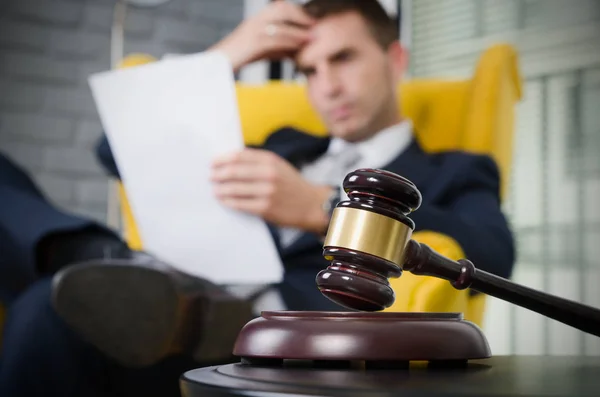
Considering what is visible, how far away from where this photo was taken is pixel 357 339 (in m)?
0.49

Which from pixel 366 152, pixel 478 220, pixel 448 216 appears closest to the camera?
pixel 448 216

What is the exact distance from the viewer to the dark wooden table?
375 millimetres

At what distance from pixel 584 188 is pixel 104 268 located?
1.39 metres

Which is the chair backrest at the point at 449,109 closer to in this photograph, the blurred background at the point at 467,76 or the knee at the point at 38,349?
the blurred background at the point at 467,76

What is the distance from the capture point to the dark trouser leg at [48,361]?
1126mm

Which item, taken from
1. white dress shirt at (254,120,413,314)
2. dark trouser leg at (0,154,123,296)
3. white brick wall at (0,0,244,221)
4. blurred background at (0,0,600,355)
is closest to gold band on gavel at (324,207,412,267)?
dark trouser leg at (0,154,123,296)

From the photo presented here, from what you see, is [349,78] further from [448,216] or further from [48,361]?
[48,361]

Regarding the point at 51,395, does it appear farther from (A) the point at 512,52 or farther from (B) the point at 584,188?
(B) the point at 584,188

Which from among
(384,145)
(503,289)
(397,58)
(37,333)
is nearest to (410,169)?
(384,145)

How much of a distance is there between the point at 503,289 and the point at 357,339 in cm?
12

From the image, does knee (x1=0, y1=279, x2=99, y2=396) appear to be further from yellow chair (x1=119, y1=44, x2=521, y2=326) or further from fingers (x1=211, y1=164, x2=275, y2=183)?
yellow chair (x1=119, y1=44, x2=521, y2=326)

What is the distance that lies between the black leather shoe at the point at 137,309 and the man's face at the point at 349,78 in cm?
58

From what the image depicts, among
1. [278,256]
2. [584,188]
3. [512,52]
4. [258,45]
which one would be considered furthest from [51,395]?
[584,188]

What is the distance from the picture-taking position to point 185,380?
0.45 metres
